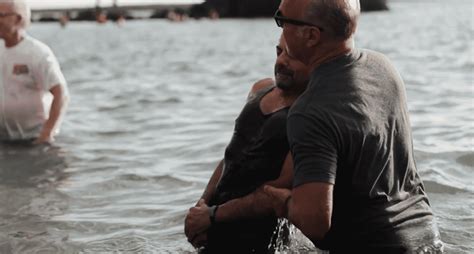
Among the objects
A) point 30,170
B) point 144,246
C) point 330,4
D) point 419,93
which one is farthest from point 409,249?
point 419,93

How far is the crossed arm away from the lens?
4254 mm

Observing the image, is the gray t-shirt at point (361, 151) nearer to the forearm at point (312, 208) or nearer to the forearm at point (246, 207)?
the forearm at point (312, 208)

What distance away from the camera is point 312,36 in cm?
391

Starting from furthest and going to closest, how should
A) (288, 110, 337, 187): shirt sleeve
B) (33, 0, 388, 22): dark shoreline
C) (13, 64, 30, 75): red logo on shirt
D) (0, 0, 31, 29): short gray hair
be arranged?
(33, 0, 388, 22): dark shoreline, (13, 64, 30, 75): red logo on shirt, (0, 0, 31, 29): short gray hair, (288, 110, 337, 187): shirt sleeve

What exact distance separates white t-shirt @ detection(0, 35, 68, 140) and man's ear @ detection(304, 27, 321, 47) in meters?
5.09

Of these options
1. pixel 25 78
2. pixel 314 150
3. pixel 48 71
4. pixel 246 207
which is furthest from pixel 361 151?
pixel 25 78

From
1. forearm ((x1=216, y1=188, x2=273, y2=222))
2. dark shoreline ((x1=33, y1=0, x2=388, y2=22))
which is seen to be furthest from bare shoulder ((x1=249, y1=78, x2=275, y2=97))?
dark shoreline ((x1=33, y1=0, x2=388, y2=22))

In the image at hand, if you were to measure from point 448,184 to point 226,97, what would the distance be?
8818mm

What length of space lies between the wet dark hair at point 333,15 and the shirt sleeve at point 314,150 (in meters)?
0.40

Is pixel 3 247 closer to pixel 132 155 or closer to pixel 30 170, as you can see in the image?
pixel 30 170

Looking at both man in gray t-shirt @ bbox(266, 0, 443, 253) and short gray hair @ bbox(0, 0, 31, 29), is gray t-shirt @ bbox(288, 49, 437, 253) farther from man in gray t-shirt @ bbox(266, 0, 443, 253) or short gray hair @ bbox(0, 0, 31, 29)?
short gray hair @ bbox(0, 0, 31, 29)

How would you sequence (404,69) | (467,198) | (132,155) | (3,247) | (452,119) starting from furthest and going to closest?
1. (404,69)
2. (452,119)
3. (132,155)
4. (467,198)
5. (3,247)

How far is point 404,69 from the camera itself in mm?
20938

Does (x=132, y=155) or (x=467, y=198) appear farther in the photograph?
(x=132, y=155)
